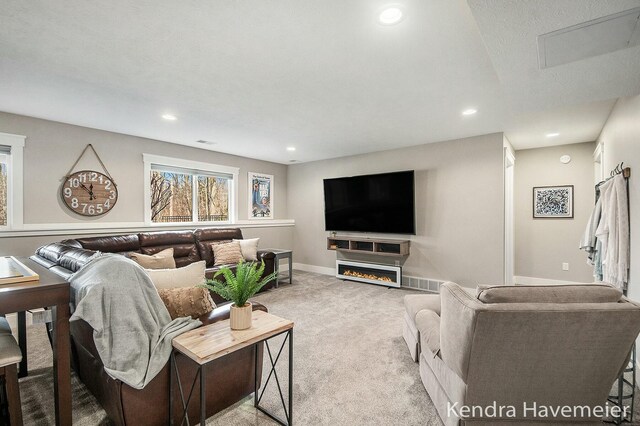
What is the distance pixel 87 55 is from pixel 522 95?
11.3ft

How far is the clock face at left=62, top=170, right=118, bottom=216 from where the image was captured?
3.79 metres

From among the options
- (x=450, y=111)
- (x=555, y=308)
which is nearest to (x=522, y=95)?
(x=450, y=111)

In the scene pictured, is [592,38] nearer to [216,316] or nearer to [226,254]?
[216,316]

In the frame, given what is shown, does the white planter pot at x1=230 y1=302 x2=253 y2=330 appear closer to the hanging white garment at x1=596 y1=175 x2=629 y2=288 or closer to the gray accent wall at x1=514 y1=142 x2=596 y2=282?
the hanging white garment at x1=596 y1=175 x2=629 y2=288

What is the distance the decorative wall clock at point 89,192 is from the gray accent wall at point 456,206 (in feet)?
13.7

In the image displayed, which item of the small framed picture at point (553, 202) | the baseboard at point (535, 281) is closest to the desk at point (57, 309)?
the baseboard at point (535, 281)

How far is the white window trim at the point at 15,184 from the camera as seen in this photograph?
3.39m

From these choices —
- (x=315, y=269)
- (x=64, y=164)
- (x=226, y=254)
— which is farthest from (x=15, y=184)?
(x=315, y=269)

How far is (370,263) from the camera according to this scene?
5457 millimetres

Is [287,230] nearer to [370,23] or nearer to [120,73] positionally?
[120,73]

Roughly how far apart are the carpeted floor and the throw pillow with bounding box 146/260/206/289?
859 millimetres

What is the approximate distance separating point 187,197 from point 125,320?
4.06 meters

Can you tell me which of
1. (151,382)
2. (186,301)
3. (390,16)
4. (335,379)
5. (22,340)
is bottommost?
(335,379)

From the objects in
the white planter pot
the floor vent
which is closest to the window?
the white planter pot
